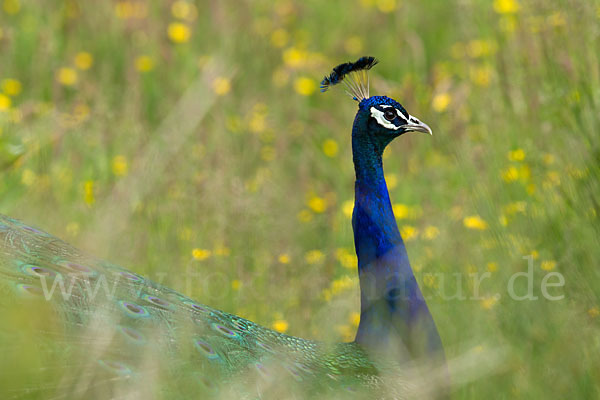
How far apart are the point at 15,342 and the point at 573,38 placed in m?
1.70

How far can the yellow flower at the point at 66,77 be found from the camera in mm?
5430

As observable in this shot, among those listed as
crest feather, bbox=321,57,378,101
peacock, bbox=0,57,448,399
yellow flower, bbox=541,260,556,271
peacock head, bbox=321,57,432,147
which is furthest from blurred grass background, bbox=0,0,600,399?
crest feather, bbox=321,57,378,101

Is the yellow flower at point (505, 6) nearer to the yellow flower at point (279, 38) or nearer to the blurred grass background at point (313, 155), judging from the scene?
the blurred grass background at point (313, 155)

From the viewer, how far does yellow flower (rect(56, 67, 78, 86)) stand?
5430 millimetres

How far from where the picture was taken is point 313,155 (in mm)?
4938

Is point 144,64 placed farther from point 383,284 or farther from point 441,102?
point 383,284

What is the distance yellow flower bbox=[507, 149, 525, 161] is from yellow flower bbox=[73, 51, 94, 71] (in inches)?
126

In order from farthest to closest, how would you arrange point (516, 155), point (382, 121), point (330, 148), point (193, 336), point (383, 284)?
point (330, 148) < point (516, 155) < point (382, 121) < point (383, 284) < point (193, 336)

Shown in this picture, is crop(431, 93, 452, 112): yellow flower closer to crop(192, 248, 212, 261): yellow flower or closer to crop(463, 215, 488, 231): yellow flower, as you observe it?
crop(463, 215, 488, 231): yellow flower

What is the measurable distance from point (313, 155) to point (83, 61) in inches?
71.6

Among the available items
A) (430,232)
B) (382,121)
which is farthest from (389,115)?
(430,232)

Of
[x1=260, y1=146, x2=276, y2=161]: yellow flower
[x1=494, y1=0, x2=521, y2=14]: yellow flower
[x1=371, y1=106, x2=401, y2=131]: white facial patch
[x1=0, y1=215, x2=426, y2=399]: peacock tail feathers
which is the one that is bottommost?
[x1=0, y1=215, x2=426, y2=399]: peacock tail feathers

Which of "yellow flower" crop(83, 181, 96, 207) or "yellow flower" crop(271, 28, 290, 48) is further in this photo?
"yellow flower" crop(271, 28, 290, 48)

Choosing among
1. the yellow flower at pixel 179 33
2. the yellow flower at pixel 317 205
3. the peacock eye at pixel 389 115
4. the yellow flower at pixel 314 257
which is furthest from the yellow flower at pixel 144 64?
the peacock eye at pixel 389 115
